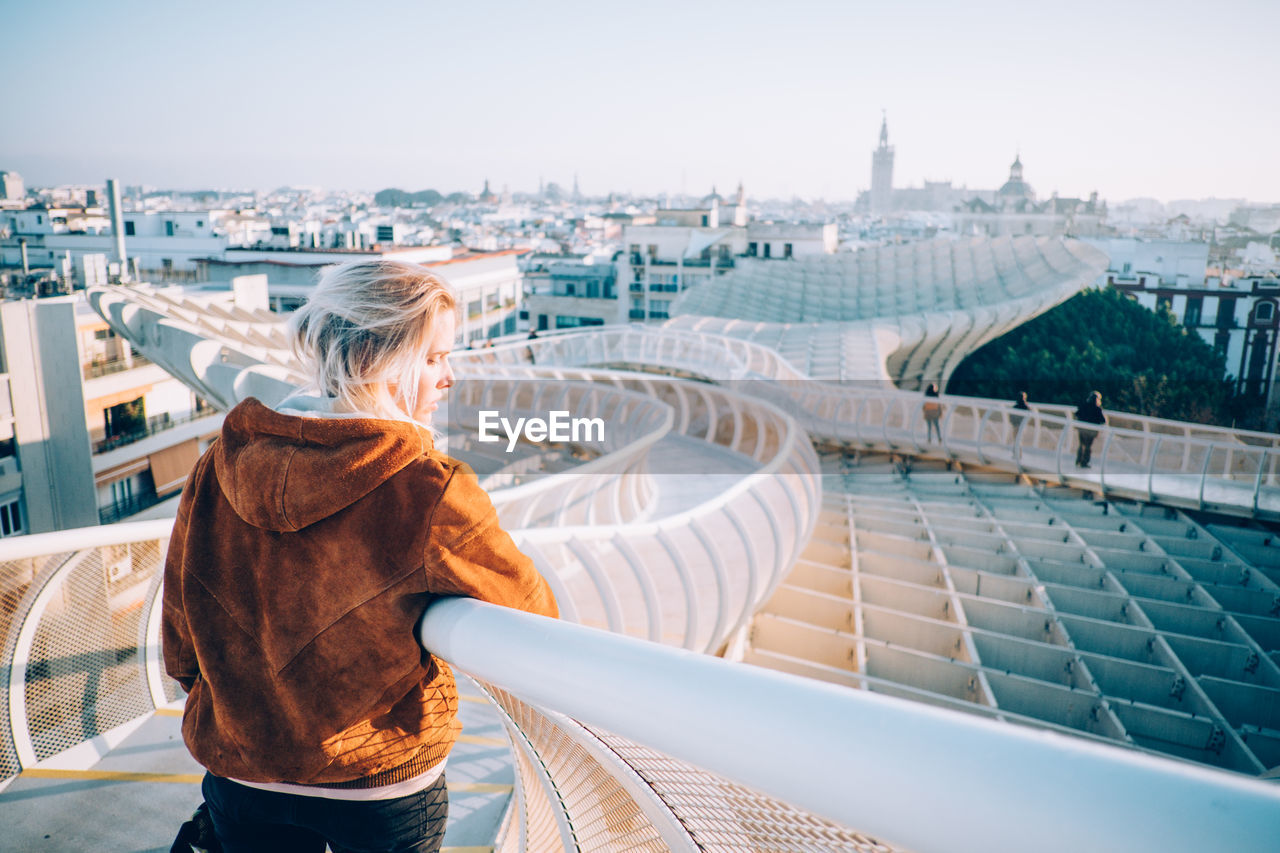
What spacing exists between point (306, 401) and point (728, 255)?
52.9 metres

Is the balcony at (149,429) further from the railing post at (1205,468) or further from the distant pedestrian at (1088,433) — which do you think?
the railing post at (1205,468)

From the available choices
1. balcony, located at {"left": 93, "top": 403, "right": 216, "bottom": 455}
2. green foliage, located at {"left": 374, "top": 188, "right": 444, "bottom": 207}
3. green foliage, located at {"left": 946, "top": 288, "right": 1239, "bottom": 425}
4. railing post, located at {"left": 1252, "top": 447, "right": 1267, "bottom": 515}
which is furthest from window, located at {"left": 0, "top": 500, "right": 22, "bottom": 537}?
green foliage, located at {"left": 374, "top": 188, "right": 444, "bottom": 207}

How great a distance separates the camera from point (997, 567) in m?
10.4

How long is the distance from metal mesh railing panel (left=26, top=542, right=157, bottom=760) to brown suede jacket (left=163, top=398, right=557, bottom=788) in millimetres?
1349

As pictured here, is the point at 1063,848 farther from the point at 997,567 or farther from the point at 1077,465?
the point at 1077,465

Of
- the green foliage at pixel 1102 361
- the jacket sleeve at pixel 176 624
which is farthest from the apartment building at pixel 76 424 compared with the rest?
the green foliage at pixel 1102 361

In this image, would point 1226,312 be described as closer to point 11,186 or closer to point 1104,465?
point 1104,465

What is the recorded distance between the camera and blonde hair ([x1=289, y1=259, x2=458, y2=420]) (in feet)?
4.00

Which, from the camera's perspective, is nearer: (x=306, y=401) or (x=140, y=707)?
(x=306, y=401)

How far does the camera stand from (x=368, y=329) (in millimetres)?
1224

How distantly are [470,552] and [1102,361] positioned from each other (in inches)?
1207

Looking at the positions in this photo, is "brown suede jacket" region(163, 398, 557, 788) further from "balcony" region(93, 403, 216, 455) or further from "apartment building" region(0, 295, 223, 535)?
"balcony" region(93, 403, 216, 455)

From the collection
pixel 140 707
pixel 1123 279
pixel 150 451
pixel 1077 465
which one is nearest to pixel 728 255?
pixel 1123 279

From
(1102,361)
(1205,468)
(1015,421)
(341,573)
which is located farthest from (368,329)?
(1102,361)
